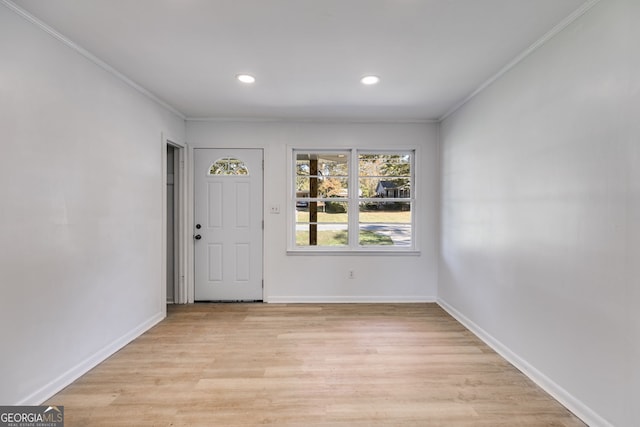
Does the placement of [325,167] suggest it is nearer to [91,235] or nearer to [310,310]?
[310,310]

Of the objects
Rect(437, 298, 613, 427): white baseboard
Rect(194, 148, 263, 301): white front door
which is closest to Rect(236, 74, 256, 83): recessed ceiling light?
Rect(194, 148, 263, 301): white front door

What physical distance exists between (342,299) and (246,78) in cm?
284

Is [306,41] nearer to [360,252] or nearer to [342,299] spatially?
[360,252]

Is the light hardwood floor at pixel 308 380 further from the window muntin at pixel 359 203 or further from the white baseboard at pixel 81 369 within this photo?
the window muntin at pixel 359 203

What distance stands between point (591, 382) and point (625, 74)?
171 cm

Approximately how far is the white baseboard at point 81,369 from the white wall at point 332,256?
151cm

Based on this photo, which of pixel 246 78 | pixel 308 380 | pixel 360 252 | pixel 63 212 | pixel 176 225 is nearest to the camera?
pixel 63 212

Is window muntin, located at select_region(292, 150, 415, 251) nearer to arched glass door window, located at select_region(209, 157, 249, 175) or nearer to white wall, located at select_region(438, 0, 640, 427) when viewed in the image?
arched glass door window, located at select_region(209, 157, 249, 175)

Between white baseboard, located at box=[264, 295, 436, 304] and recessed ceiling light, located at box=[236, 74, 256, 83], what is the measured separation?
2619 mm

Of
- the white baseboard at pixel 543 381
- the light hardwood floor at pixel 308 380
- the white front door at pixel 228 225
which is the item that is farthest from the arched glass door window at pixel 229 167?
the white baseboard at pixel 543 381

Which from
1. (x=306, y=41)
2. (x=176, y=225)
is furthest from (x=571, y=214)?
(x=176, y=225)

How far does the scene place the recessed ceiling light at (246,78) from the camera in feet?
8.41

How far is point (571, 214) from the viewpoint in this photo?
181 centimetres

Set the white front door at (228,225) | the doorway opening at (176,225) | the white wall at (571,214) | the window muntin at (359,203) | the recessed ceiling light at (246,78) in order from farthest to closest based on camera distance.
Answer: the window muntin at (359,203) < the white front door at (228,225) < the doorway opening at (176,225) < the recessed ceiling light at (246,78) < the white wall at (571,214)
